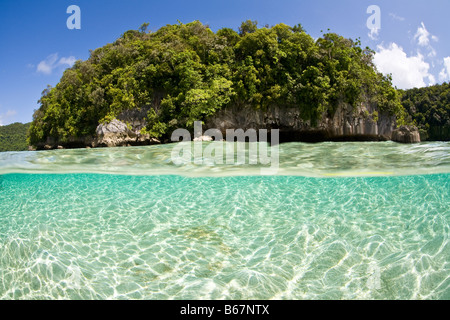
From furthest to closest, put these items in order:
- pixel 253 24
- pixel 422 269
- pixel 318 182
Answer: pixel 253 24
pixel 318 182
pixel 422 269

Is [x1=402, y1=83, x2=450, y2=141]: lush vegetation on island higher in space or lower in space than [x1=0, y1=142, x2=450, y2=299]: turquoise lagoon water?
higher

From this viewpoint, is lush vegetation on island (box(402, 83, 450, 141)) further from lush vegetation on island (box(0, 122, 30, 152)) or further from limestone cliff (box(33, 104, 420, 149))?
lush vegetation on island (box(0, 122, 30, 152))

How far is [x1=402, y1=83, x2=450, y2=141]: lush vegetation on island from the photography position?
49281 mm

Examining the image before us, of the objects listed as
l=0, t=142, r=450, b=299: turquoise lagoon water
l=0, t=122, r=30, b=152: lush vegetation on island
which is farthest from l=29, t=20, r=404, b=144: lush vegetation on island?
l=0, t=122, r=30, b=152: lush vegetation on island

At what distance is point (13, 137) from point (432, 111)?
80336 mm

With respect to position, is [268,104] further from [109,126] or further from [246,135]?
[109,126]

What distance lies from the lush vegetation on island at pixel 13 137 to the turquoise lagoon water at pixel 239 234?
152ft

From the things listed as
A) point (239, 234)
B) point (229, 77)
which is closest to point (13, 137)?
point (229, 77)

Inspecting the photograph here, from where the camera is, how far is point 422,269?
5020mm

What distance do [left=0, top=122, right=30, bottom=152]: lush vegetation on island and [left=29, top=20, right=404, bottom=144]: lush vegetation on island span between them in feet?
119

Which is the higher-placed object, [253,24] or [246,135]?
[253,24]
